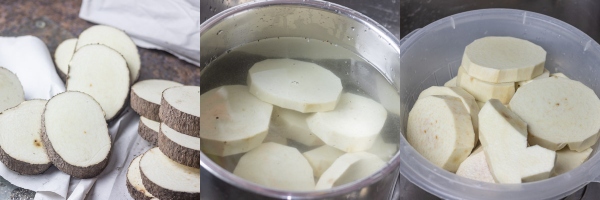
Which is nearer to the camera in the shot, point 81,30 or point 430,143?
point 430,143

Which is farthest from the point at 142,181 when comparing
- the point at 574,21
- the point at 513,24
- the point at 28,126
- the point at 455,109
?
the point at 574,21

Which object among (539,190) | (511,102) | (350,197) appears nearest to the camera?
(350,197)

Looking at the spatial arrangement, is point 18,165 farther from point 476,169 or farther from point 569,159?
point 569,159

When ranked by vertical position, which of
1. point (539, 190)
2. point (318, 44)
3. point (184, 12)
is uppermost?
point (318, 44)

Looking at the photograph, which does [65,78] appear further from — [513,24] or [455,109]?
[513,24]

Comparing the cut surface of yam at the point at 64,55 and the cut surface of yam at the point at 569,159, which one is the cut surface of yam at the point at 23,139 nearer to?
the cut surface of yam at the point at 64,55

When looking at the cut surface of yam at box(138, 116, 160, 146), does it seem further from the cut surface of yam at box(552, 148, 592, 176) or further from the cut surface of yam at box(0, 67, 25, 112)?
the cut surface of yam at box(552, 148, 592, 176)
